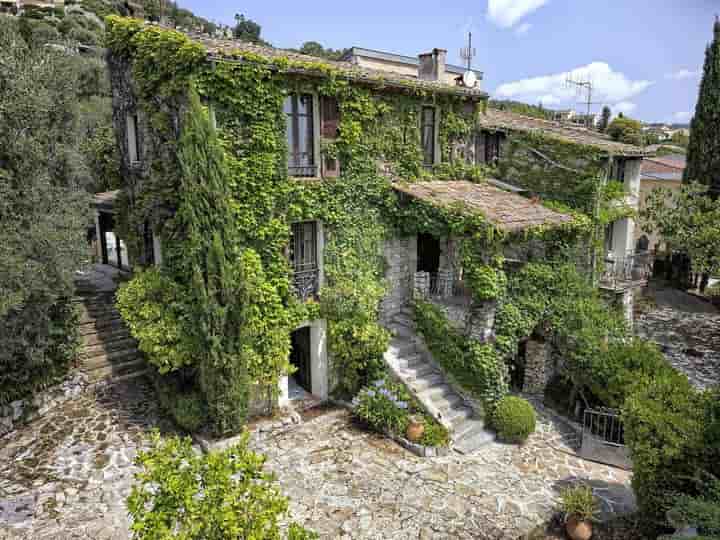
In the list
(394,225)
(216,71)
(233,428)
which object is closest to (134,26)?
(216,71)

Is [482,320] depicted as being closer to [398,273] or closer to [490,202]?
[398,273]

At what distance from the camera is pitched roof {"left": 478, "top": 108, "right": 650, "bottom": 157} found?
16.9 metres

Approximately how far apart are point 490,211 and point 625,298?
8538mm

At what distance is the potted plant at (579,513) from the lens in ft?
32.1

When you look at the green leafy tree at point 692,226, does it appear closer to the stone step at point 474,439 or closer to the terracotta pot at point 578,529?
the stone step at point 474,439

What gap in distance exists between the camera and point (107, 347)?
15.5 metres

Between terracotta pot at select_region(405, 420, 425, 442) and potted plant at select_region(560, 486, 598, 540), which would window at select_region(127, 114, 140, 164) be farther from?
potted plant at select_region(560, 486, 598, 540)

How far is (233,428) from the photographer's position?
12.2 metres

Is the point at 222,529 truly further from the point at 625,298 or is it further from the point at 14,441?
the point at 625,298

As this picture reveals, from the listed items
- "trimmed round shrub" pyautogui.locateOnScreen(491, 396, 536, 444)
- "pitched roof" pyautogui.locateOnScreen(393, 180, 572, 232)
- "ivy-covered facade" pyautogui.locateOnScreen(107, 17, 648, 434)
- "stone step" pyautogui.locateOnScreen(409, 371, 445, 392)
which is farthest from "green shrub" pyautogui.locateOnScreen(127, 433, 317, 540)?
Answer: "pitched roof" pyautogui.locateOnScreen(393, 180, 572, 232)

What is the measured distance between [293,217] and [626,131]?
65.5 ft

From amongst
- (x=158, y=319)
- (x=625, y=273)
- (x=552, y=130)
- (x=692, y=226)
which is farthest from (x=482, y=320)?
(x=692, y=226)

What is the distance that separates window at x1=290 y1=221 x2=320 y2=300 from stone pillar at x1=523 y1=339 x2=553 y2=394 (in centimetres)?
735

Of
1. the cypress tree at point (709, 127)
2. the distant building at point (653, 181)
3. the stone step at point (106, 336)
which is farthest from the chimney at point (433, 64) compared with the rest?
the distant building at point (653, 181)
